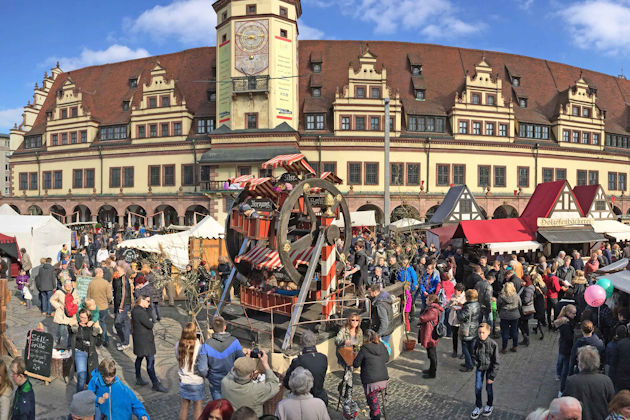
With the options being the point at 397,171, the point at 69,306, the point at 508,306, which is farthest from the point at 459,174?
the point at 69,306

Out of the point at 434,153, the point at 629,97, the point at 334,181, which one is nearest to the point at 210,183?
the point at 434,153

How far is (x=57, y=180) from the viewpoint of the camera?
140 ft

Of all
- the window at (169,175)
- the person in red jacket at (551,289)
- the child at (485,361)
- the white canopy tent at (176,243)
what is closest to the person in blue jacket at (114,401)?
the child at (485,361)

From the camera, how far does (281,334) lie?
9.27m

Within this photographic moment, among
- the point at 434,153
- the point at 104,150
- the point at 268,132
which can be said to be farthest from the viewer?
the point at 104,150

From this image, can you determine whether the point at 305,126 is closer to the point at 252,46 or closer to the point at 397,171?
the point at 252,46

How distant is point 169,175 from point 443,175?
2380 centimetres

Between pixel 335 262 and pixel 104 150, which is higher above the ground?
pixel 104 150

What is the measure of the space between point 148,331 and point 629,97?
55.5 m

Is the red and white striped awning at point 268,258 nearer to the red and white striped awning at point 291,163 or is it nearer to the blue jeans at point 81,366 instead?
the red and white striped awning at point 291,163

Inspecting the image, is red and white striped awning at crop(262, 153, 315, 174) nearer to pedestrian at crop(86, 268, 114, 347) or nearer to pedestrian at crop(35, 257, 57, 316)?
pedestrian at crop(86, 268, 114, 347)

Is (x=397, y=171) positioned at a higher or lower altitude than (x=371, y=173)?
higher

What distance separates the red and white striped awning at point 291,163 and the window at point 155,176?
31.2 meters

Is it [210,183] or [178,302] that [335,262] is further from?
[210,183]
